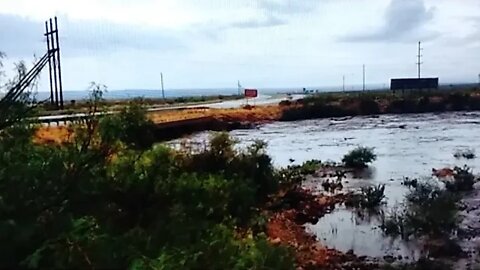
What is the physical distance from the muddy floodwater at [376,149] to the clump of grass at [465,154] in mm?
361

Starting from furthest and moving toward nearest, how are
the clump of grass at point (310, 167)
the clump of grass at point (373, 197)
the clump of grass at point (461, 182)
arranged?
the clump of grass at point (310, 167) < the clump of grass at point (461, 182) < the clump of grass at point (373, 197)

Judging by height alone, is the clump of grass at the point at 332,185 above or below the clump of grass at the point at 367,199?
below

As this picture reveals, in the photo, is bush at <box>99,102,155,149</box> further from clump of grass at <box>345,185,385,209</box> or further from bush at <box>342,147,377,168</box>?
bush at <box>342,147,377,168</box>

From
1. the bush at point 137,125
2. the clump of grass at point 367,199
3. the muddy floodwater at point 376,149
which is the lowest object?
the muddy floodwater at point 376,149

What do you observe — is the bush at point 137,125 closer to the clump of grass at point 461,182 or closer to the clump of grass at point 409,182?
the clump of grass at point 409,182

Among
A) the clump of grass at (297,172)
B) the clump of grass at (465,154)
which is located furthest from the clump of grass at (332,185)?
the clump of grass at (465,154)

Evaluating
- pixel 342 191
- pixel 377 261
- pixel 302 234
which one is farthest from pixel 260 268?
pixel 342 191

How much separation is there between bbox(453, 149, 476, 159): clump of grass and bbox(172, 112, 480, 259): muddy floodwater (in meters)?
0.36

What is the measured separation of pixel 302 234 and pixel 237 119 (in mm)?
35390

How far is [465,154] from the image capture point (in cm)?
3080

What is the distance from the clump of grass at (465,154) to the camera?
99.6ft

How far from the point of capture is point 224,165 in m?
19.7

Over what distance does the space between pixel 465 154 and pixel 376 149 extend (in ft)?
17.6

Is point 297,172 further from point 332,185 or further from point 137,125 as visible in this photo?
point 137,125
